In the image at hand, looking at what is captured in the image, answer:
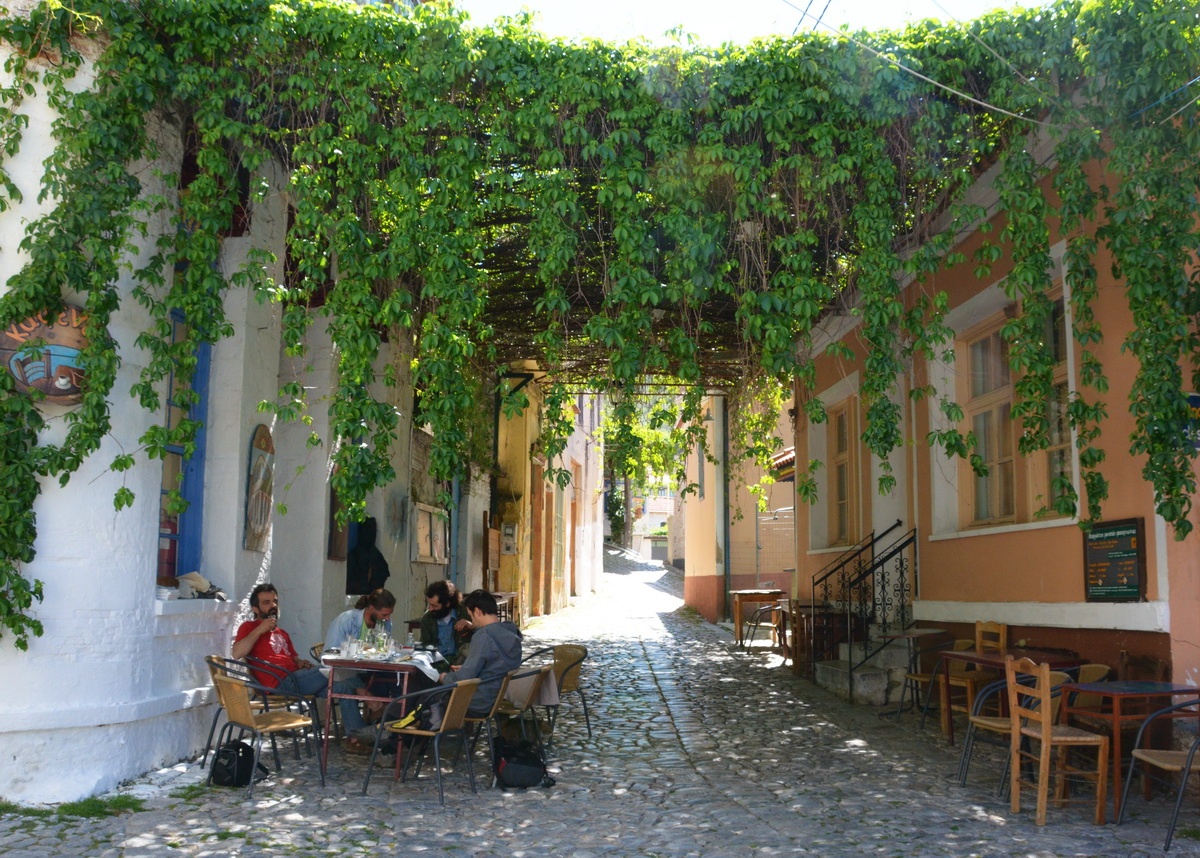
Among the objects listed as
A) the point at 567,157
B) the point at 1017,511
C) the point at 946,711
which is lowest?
the point at 946,711

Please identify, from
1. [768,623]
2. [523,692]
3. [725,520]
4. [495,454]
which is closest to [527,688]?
[523,692]

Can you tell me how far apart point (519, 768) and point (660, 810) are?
3.02 feet

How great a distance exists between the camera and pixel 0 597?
5781mm

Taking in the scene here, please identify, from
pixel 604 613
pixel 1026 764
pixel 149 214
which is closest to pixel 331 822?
pixel 149 214

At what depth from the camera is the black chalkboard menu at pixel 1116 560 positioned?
6590 millimetres

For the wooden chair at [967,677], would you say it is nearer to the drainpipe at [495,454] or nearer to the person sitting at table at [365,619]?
the person sitting at table at [365,619]

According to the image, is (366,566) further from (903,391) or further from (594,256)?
(903,391)

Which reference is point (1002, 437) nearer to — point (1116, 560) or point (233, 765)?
point (1116, 560)

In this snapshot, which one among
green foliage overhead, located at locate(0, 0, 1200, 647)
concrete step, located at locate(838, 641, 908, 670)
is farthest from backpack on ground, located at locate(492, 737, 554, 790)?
concrete step, located at locate(838, 641, 908, 670)

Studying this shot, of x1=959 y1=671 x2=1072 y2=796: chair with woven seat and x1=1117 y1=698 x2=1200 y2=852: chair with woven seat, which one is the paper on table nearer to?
x1=959 y1=671 x2=1072 y2=796: chair with woven seat

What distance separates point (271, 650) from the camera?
7.38 m

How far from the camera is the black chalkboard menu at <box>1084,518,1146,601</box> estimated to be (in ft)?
21.6

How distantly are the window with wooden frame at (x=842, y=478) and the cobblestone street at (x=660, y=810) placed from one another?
408cm

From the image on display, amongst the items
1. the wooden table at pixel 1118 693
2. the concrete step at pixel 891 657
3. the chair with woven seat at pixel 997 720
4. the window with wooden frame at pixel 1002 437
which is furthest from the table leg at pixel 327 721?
the concrete step at pixel 891 657
